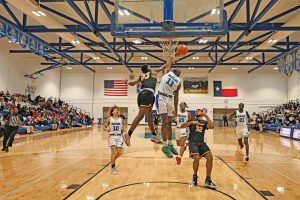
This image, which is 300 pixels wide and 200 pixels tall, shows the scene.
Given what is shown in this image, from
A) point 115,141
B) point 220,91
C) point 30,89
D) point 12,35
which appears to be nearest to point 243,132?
Answer: point 115,141

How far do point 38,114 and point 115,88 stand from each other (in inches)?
486

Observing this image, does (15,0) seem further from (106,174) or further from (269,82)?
(269,82)

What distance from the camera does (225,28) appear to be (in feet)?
21.0

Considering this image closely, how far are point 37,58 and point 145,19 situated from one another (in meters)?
22.2

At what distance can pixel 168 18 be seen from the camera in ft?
20.2

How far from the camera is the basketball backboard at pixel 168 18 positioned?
20.6 feet

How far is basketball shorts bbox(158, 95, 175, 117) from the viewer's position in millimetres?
5180

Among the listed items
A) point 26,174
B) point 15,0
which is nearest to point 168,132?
point 26,174

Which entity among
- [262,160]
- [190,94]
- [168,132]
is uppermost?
[190,94]

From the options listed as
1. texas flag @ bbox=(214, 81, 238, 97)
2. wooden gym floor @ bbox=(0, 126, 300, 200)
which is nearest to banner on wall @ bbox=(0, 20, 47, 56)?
wooden gym floor @ bbox=(0, 126, 300, 200)

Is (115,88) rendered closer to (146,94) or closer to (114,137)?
(114,137)

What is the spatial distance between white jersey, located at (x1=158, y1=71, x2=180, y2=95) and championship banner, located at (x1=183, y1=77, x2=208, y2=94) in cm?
2515

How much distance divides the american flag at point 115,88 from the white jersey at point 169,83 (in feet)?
84.4

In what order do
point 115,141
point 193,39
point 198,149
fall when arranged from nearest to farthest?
1. point 198,149
2. point 115,141
3. point 193,39
